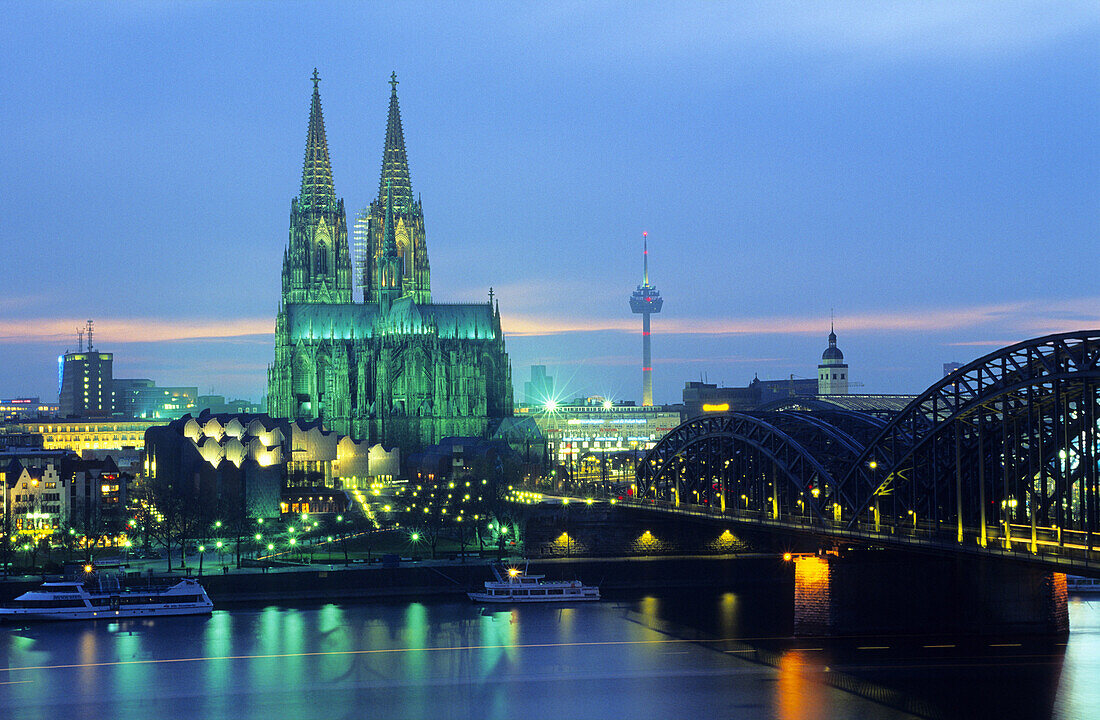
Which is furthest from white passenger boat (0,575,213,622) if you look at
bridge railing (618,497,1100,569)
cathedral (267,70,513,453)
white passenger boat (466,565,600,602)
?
cathedral (267,70,513,453)

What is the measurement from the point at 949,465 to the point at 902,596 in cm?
832

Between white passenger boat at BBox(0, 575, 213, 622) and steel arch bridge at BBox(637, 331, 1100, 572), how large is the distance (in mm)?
31711

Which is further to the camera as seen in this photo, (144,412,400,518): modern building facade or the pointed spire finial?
the pointed spire finial

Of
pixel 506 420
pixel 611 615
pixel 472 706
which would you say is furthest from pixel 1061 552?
pixel 506 420

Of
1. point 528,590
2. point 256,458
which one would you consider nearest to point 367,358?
point 256,458

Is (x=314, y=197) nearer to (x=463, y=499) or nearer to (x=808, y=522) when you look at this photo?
(x=463, y=499)

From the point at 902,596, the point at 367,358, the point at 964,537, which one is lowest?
the point at 902,596

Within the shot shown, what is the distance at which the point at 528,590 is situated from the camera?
100m

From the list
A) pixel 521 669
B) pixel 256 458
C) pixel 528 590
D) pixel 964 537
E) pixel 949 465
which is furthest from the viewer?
pixel 256 458

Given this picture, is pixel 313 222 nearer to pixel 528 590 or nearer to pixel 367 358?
pixel 367 358

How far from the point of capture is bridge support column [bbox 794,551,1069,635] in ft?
265

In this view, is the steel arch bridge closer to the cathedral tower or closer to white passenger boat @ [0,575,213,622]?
white passenger boat @ [0,575,213,622]

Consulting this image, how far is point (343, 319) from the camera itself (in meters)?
196

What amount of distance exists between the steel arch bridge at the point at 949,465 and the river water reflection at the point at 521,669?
5.85 m
